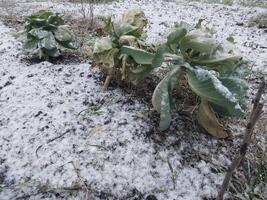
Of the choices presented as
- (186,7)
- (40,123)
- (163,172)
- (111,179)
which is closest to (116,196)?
(111,179)

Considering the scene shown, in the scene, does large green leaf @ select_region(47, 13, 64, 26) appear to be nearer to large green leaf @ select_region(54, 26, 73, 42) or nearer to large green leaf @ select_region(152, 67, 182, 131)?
large green leaf @ select_region(54, 26, 73, 42)

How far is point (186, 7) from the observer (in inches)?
209

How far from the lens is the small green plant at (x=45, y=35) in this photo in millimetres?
2516

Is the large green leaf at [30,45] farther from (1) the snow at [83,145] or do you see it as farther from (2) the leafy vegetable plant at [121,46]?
(2) the leafy vegetable plant at [121,46]

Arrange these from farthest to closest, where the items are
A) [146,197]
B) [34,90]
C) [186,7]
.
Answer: [186,7] < [34,90] < [146,197]

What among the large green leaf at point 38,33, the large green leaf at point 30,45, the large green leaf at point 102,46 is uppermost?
the large green leaf at point 102,46

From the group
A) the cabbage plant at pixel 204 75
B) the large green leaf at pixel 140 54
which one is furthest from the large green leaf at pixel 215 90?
the large green leaf at pixel 140 54

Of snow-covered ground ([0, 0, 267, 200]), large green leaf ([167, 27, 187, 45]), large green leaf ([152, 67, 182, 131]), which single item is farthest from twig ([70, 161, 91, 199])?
large green leaf ([167, 27, 187, 45])

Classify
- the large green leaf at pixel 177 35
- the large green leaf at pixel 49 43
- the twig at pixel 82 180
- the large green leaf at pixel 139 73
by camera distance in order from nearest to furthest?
the twig at pixel 82 180 → the large green leaf at pixel 177 35 → the large green leaf at pixel 139 73 → the large green leaf at pixel 49 43

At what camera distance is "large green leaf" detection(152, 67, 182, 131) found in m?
1.63

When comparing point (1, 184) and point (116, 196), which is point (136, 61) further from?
point (1, 184)

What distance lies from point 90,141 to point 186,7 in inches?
161

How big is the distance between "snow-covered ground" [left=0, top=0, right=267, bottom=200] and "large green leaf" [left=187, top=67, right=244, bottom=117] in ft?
0.81

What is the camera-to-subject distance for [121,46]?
6.37ft
